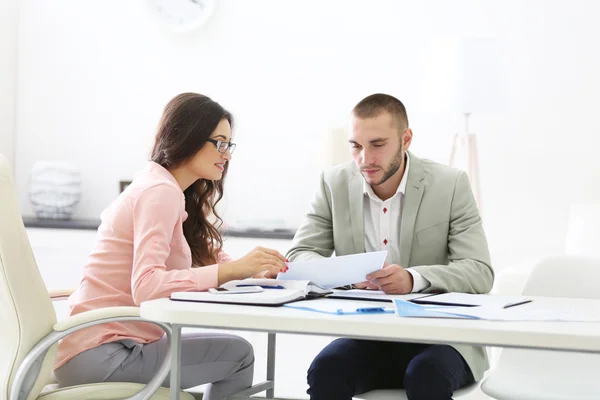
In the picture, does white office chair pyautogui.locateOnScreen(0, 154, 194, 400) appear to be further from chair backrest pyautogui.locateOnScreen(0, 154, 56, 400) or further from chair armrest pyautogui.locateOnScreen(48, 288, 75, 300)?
chair armrest pyautogui.locateOnScreen(48, 288, 75, 300)

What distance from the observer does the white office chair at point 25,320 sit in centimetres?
178

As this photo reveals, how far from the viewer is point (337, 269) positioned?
1.91 meters

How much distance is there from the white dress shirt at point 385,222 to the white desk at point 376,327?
0.87 m

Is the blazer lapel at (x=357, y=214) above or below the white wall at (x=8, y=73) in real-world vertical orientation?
below

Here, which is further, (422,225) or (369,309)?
(422,225)

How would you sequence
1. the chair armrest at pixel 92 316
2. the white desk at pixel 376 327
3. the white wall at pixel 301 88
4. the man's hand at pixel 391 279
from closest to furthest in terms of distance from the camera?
the white desk at pixel 376 327 → the chair armrest at pixel 92 316 → the man's hand at pixel 391 279 → the white wall at pixel 301 88

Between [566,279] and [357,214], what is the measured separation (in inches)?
23.6

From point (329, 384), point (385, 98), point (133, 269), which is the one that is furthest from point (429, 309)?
point (385, 98)

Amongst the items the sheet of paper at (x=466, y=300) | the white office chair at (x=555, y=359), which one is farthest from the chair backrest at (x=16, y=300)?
the white office chair at (x=555, y=359)

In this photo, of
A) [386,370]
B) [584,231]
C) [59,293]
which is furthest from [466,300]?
[584,231]

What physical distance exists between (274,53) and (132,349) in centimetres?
280

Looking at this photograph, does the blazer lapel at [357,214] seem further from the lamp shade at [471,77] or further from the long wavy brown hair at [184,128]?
the lamp shade at [471,77]

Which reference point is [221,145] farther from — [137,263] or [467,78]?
[467,78]

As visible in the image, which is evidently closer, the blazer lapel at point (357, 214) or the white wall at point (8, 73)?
the blazer lapel at point (357, 214)
